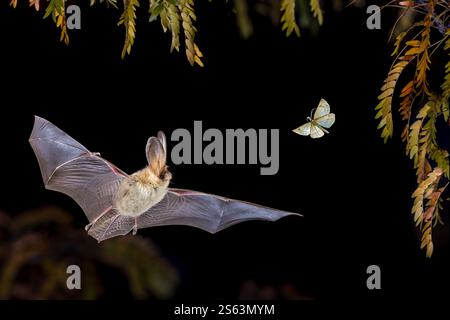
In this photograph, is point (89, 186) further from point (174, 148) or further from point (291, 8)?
point (291, 8)

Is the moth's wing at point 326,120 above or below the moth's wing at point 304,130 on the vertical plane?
above

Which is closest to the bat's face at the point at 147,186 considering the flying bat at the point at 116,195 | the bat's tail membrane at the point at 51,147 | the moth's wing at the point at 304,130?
the flying bat at the point at 116,195

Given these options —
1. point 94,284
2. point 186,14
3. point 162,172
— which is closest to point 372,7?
point 186,14

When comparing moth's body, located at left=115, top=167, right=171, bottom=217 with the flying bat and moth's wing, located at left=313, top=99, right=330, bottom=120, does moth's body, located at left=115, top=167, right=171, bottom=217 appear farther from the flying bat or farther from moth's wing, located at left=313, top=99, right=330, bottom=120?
moth's wing, located at left=313, top=99, right=330, bottom=120

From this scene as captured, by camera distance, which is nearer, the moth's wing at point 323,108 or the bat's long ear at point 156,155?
the bat's long ear at point 156,155

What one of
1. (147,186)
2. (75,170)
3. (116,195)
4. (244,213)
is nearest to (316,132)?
(244,213)

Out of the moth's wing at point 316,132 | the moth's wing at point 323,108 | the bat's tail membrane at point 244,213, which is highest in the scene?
the moth's wing at point 323,108

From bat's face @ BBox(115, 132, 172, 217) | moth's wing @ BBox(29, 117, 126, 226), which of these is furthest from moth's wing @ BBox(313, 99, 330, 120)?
moth's wing @ BBox(29, 117, 126, 226)

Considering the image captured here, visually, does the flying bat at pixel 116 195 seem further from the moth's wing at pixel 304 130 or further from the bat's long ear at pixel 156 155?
the moth's wing at pixel 304 130
